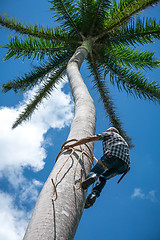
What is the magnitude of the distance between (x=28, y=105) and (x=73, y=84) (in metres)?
5.24

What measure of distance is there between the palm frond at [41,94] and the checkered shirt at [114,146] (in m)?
6.49

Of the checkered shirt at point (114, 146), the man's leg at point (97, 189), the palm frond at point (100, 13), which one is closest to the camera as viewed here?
the man's leg at point (97, 189)

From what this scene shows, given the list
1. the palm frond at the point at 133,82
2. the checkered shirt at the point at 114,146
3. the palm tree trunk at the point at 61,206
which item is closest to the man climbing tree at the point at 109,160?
the checkered shirt at the point at 114,146

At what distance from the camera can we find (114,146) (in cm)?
287

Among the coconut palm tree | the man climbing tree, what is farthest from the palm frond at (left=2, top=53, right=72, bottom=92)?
the man climbing tree

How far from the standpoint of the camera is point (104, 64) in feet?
28.6

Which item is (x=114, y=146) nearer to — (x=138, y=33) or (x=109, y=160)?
(x=109, y=160)

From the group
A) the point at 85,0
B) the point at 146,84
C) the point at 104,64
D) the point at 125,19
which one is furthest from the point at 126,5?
the point at 146,84

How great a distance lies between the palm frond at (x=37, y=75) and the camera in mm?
8859

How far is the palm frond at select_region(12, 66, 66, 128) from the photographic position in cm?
904

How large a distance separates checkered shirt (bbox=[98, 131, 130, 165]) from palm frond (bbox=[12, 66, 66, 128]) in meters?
6.49

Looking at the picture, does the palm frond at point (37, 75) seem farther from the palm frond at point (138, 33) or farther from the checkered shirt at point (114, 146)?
the checkered shirt at point (114, 146)

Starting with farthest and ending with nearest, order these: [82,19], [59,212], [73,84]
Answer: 1. [82,19]
2. [73,84]
3. [59,212]

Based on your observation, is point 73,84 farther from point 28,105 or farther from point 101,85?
point 28,105
